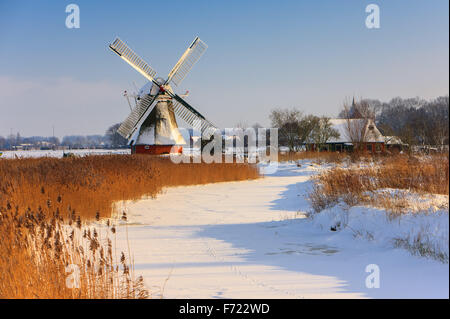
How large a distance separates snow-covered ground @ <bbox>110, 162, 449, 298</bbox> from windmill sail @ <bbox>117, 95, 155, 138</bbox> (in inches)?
647

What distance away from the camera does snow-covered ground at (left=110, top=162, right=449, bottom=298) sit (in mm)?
3729

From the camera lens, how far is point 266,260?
16.2ft

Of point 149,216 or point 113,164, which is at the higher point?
point 113,164

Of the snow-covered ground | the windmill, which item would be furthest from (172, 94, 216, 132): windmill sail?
the snow-covered ground

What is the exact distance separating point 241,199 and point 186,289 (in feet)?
26.4

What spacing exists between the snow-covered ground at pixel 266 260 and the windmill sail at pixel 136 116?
16446mm

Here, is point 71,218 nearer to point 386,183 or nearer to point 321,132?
point 386,183

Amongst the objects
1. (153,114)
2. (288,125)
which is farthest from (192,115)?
(288,125)

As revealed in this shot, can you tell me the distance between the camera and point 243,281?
4.05m

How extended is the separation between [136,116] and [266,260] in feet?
69.3

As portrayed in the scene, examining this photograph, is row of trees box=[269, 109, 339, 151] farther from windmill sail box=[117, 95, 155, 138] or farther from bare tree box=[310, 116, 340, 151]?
windmill sail box=[117, 95, 155, 138]

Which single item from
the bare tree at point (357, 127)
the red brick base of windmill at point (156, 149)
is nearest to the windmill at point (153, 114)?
the red brick base of windmill at point (156, 149)
